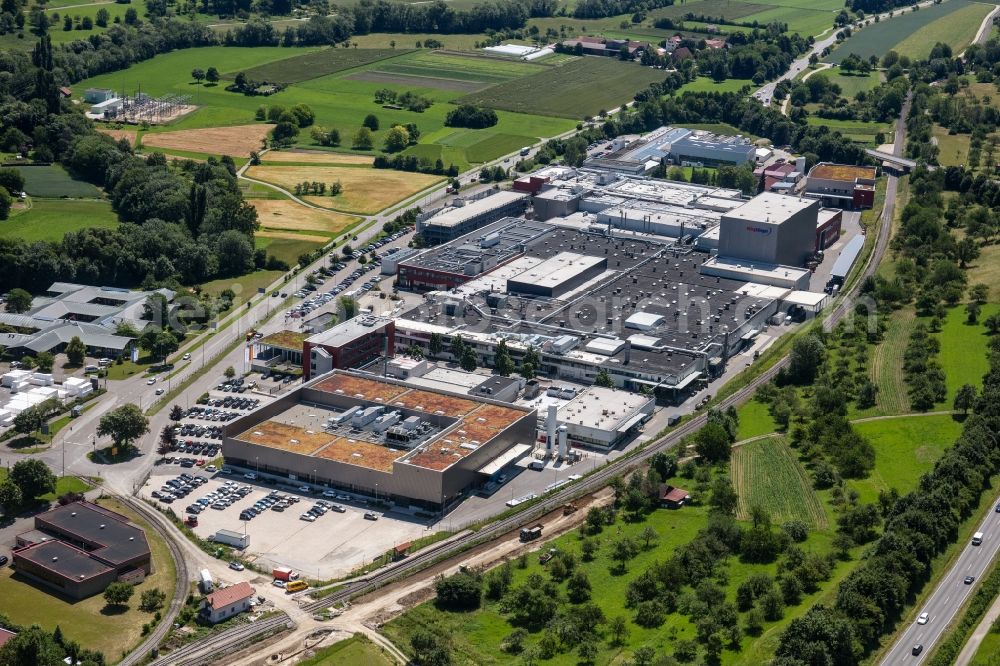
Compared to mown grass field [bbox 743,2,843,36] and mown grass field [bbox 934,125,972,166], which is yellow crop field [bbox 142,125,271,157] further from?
mown grass field [bbox 743,2,843,36]

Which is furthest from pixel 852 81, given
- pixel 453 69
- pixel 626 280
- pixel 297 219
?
pixel 297 219

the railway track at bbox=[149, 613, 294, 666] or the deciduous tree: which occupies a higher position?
the deciduous tree

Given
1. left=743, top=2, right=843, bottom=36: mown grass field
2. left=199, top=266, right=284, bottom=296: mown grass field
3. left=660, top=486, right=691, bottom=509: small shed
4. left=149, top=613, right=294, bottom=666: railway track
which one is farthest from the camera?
left=743, top=2, right=843, bottom=36: mown grass field

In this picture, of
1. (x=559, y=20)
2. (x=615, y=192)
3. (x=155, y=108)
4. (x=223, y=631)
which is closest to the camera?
(x=223, y=631)

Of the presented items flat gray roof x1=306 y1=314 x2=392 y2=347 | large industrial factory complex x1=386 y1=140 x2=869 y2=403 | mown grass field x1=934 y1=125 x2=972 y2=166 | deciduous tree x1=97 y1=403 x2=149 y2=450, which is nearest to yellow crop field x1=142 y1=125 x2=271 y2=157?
large industrial factory complex x1=386 y1=140 x2=869 y2=403

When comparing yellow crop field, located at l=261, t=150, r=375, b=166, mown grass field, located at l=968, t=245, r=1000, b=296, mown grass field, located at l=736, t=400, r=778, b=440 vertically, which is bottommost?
mown grass field, located at l=736, t=400, r=778, b=440

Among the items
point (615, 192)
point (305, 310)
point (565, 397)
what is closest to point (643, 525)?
point (565, 397)

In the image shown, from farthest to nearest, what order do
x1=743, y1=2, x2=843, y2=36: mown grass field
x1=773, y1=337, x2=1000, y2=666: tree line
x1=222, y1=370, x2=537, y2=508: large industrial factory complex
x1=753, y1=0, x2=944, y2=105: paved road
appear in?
x1=743, y1=2, x2=843, y2=36: mown grass field → x1=753, y1=0, x2=944, y2=105: paved road → x1=222, y1=370, x2=537, y2=508: large industrial factory complex → x1=773, y1=337, x2=1000, y2=666: tree line

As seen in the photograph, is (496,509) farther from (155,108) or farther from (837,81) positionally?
(837,81)
